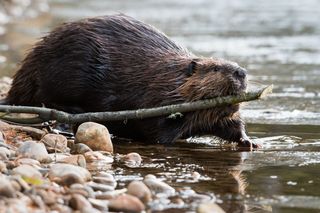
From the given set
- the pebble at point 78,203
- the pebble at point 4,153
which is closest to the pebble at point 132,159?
the pebble at point 4,153

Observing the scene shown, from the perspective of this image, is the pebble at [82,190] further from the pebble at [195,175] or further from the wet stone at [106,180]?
the pebble at [195,175]

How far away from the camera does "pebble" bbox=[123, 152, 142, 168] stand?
552 cm

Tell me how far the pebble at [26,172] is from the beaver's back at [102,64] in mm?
2049

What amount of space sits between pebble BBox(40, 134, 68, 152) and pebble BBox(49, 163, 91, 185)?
2.93 ft

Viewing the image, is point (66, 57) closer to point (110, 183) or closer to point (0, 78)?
Result: point (110, 183)

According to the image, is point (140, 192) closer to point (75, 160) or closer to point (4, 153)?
point (75, 160)

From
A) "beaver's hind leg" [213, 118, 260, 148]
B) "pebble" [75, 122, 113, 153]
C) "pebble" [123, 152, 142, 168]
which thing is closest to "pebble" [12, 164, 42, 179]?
"pebble" [123, 152, 142, 168]

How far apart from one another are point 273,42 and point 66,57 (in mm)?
7559

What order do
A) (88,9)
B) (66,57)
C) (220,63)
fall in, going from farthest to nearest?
(88,9)
(66,57)
(220,63)

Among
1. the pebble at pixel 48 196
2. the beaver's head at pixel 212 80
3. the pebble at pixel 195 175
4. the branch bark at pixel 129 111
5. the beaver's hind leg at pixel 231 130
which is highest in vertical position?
the beaver's head at pixel 212 80

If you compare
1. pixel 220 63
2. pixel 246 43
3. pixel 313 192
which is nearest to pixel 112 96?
pixel 220 63

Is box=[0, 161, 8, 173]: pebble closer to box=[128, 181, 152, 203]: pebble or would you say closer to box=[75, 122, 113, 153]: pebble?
box=[128, 181, 152, 203]: pebble

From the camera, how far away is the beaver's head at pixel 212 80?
20.2ft

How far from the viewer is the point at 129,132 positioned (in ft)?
21.7
